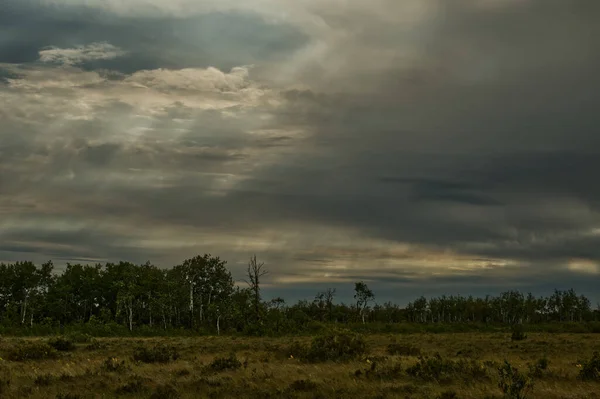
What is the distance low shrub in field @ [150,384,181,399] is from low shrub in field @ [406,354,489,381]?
28.3 feet

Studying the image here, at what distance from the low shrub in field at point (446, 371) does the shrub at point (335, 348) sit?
7.20m

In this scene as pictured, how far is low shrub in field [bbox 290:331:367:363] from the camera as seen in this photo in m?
28.7

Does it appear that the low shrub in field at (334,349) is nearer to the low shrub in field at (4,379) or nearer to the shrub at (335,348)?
the shrub at (335,348)

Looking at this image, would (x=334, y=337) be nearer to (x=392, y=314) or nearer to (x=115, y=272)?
(x=115, y=272)

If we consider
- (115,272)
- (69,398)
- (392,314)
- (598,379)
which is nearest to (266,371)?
(69,398)

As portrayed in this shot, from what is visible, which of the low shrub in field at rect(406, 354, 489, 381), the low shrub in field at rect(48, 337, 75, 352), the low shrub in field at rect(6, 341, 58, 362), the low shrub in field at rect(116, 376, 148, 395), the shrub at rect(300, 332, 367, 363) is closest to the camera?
the low shrub in field at rect(116, 376, 148, 395)

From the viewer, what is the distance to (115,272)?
381 feet

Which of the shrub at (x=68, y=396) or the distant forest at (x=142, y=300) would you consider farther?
the distant forest at (x=142, y=300)

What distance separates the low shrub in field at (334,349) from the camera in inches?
1129

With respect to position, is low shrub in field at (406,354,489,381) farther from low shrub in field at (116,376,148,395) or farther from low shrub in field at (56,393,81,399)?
low shrub in field at (56,393,81,399)

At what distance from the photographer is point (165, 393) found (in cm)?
1808

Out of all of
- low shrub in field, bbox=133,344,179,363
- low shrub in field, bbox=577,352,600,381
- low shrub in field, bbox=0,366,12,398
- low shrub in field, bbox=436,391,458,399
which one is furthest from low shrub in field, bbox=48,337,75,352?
low shrub in field, bbox=577,352,600,381

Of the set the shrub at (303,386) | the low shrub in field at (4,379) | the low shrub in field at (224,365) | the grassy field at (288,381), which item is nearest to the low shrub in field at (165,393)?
the grassy field at (288,381)

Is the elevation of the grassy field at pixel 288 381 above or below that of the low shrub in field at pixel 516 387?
below
